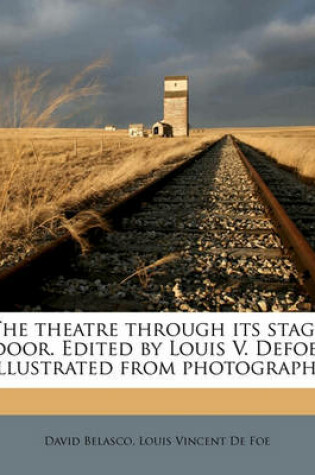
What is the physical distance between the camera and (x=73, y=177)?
9.29m

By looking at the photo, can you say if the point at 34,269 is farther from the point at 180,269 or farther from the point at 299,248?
the point at 299,248

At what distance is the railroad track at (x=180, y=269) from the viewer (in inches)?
99.4

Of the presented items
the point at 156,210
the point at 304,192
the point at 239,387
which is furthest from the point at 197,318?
the point at 304,192

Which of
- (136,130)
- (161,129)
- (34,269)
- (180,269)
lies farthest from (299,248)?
(136,130)

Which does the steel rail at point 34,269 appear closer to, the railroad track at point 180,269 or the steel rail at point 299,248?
the railroad track at point 180,269

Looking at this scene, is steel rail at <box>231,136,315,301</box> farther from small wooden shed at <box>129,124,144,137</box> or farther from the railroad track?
small wooden shed at <box>129,124,144,137</box>

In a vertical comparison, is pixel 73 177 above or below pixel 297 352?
above

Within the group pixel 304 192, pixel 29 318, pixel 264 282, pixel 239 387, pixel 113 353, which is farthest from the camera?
pixel 304 192

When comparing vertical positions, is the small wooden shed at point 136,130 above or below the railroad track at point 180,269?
above

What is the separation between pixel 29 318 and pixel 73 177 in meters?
7.37

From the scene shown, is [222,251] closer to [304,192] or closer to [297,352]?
[297,352]

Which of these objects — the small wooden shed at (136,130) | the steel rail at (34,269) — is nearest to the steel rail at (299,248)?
the steel rail at (34,269)

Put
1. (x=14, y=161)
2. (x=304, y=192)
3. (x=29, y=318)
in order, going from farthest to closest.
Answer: (x=304, y=192), (x=14, y=161), (x=29, y=318)

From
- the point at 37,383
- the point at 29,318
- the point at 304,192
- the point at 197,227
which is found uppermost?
the point at 304,192
